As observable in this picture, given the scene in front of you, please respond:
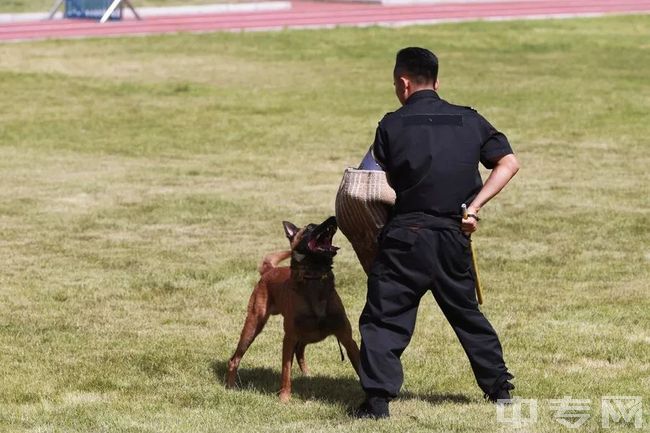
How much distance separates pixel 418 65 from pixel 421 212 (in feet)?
2.53

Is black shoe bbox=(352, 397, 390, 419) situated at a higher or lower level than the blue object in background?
lower

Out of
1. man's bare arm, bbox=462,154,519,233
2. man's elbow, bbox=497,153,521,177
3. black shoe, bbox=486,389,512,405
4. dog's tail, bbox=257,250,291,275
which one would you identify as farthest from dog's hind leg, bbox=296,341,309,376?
man's elbow, bbox=497,153,521,177

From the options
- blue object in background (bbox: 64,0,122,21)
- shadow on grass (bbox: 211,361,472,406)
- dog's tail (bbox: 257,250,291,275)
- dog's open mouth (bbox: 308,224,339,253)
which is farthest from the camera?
blue object in background (bbox: 64,0,122,21)

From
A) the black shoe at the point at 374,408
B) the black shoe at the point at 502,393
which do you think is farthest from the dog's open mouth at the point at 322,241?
the black shoe at the point at 502,393

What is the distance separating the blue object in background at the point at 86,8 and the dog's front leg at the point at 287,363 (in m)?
30.5

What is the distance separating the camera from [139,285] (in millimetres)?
11320

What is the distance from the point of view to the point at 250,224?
1434cm

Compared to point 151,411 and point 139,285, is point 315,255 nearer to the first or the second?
point 151,411

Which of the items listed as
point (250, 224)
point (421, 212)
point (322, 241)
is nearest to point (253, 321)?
point (322, 241)

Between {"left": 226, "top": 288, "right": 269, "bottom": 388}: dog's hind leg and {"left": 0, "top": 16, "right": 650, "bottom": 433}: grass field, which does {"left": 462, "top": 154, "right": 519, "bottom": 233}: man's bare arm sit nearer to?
{"left": 0, "top": 16, "right": 650, "bottom": 433}: grass field

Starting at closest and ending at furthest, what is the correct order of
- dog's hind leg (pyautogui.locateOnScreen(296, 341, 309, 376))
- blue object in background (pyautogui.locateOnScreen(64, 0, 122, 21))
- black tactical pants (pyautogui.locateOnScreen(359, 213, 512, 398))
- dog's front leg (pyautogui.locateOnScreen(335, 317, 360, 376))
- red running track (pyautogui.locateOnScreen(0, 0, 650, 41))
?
black tactical pants (pyautogui.locateOnScreen(359, 213, 512, 398))
dog's front leg (pyautogui.locateOnScreen(335, 317, 360, 376))
dog's hind leg (pyautogui.locateOnScreen(296, 341, 309, 376))
red running track (pyautogui.locateOnScreen(0, 0, 650, 41))
blue object in background (pyautogui.locateOnScreen(64, 0, 122, 21))

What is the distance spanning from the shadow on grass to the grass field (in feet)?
0.09

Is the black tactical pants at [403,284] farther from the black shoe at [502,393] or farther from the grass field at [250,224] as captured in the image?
the black shoe at [502,393]

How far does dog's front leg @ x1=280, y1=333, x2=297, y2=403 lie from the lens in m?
7.51
